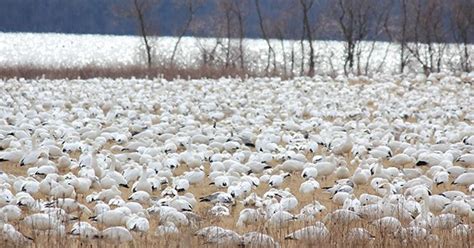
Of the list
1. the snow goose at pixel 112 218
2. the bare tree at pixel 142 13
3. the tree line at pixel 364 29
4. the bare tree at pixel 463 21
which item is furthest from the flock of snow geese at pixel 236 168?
the bare tree at pixel 142 13

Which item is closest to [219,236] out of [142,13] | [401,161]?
[401,161]

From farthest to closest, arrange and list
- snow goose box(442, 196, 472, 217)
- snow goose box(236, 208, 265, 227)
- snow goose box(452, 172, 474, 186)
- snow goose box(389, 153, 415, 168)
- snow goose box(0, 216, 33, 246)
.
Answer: snow goose box(389, 153, 415, 168) < snow goose box(452, 172, 474, 186) < snow goose box(442, 196, 472, 217) < snow goose box(236, 208, 265, 227) < snow goose box(0, 216, 33, 246)

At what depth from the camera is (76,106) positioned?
68.2ft

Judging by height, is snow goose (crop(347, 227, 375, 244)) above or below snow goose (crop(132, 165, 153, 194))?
below

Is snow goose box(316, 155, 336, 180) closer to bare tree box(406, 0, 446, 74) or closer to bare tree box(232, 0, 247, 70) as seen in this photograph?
bare tree box(406, 0, 446, 74)

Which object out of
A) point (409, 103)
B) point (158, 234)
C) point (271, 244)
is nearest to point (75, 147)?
point (158, 234)

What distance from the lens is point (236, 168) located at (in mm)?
12578

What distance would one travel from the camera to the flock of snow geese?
880 cm

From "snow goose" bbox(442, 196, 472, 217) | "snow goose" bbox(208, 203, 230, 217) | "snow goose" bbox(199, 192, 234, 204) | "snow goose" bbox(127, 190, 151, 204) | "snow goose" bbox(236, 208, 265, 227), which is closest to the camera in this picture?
"snow goose" bbox(236, 208, 265, 227)

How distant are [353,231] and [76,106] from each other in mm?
13486

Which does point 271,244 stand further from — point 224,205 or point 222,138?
point 222,138

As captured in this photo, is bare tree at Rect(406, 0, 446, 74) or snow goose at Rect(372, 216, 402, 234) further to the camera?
bare tree at Rect(406, 0, 446, 74)

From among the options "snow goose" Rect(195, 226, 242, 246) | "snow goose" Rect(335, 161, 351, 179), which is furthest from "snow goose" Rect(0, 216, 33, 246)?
"snow goose" Rect(335, 161, 351, 179)

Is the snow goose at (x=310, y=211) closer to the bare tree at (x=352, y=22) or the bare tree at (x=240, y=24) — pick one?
the bare tree at (x=352, y=22)
